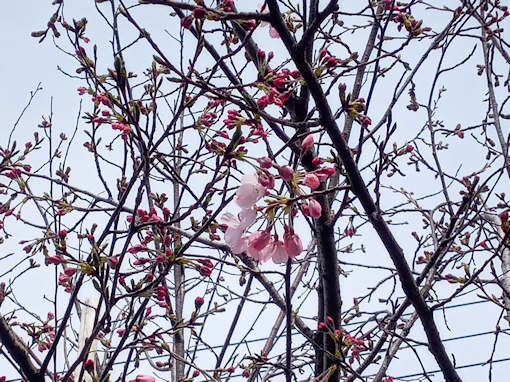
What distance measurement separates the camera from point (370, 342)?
257cm

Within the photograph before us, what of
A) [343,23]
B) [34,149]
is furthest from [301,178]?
[34,149]

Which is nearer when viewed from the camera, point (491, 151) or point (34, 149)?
point (34, 149)

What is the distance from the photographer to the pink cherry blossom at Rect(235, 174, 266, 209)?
1.49 m

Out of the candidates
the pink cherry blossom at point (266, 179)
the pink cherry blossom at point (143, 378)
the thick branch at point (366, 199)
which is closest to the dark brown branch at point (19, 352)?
the pink cherry blossom at point (143, 378)

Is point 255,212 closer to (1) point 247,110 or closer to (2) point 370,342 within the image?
(1) point 247,110

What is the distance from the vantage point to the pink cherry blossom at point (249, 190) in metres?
1.49

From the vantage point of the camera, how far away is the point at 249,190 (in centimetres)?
149

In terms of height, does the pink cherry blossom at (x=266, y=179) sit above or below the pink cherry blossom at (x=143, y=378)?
above

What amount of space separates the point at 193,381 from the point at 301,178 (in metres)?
0.79

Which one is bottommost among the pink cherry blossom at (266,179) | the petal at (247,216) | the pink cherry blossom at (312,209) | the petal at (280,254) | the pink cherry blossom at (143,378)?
the pink cherry blossom at (143,378)

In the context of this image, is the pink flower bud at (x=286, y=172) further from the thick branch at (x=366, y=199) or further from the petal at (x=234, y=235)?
the petal at (x=234, y=235)

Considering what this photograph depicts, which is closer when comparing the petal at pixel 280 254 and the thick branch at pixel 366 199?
the thick branch at pixel 366 199

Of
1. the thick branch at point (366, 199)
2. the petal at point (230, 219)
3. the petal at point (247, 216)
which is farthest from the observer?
the petal at point (230, 219)

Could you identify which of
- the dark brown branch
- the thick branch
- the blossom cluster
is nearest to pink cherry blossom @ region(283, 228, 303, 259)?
the blossom cluster
